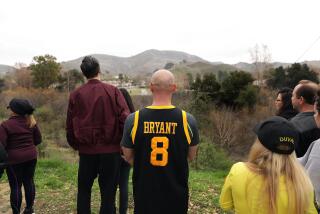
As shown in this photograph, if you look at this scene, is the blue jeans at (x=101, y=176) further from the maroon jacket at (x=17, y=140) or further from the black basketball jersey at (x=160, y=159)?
the maroon jacket at (x=17, y=140)

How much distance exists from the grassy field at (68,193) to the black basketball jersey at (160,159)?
2.08 meters

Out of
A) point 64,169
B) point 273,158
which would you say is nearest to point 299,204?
point 273,158

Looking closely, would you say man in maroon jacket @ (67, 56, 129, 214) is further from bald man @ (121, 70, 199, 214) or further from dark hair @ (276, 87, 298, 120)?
dark hair @ (276, 87, 298, 120)

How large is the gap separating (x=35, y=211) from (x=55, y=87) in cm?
3467

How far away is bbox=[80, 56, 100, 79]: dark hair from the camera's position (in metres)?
3.13

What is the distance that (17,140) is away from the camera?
3891mm

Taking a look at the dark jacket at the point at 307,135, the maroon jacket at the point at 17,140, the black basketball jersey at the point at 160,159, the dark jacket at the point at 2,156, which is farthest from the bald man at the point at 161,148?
the maroon jacket at the point at 17,140

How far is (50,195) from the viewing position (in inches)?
209

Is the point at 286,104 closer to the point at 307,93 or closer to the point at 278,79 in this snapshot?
the point at 307,93

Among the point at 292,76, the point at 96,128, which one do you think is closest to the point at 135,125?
the point at 96,128

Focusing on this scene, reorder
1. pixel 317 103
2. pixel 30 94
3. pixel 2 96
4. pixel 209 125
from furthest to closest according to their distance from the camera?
pixel 30 94, pixel 2 96, pixel 209 125, pixel 317 103

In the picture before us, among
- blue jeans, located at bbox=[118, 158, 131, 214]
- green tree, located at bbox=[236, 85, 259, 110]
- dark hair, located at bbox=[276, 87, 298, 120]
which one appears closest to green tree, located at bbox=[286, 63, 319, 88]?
green tree, located at bbox=[236, 85, 259, 110]

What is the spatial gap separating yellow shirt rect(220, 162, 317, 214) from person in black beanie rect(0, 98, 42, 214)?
9.33ft

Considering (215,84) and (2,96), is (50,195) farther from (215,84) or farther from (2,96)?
(2,96)
